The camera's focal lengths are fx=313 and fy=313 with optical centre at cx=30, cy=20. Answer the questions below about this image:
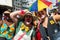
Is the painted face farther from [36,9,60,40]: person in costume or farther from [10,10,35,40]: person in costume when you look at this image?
[36,9,60,40]: person in costume

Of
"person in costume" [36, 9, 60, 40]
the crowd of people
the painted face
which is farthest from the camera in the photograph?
the painted face

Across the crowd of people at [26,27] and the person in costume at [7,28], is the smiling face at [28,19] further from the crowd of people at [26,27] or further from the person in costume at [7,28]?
the person in costume at [7,28]

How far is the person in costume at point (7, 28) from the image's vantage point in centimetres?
812

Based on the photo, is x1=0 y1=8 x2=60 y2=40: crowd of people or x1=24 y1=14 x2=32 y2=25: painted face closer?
x1=0 y1=8 x2=60 y2=40: crowd of people

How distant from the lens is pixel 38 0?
9.41m

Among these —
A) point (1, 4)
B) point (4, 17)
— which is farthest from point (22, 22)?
point (1, 4)

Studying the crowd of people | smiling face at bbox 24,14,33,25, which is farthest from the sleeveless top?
smiling face at bbox 24,14,33,25

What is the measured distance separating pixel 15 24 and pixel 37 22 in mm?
575

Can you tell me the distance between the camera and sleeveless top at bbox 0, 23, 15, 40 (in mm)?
8102

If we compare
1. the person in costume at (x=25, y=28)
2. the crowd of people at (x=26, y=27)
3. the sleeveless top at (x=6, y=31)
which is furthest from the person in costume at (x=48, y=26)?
the sleeveless top at (x=6, y=31)

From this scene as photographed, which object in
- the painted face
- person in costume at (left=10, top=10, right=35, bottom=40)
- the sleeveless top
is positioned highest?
the painted face

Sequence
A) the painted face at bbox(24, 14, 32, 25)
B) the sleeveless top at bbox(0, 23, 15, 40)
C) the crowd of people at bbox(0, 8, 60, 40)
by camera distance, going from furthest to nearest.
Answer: the sleeveless top at bbox(0, 23, 15, 40) < the painted face at bbox(24, 14, 32, 25) < the crowd of people at bbox(0, 8, 60, 40)

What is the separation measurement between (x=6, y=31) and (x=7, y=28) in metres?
0.09

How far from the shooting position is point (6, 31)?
27.2ft
